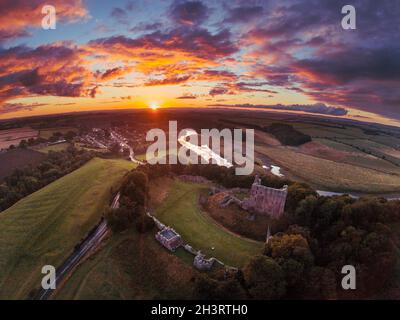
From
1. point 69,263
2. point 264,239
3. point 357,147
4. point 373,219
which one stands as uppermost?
point 357,147

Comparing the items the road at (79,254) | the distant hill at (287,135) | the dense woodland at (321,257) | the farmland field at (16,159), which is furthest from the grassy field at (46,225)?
the distant hill at (287,135)

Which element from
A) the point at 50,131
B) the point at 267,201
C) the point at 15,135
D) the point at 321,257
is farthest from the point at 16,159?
the point at 321,257

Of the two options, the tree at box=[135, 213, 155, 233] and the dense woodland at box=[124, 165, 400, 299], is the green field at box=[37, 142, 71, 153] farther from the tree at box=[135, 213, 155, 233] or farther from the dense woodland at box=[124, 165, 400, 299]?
the dense woodland at box=[124, 165, 400, 299]

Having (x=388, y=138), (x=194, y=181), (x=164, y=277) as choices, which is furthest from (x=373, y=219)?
(x=388, y=138)

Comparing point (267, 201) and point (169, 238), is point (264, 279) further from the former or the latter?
point (267, 201)

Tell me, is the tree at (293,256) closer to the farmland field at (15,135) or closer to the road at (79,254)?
the road at (79,254)

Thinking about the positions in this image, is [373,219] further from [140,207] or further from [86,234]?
[86,234]

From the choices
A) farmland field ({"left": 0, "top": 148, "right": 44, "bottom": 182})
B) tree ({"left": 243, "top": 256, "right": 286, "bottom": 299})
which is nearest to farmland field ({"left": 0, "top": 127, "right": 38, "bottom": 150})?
farmland field ({"left": 0, "top": 148, "right": 44, "bottom": 182})
